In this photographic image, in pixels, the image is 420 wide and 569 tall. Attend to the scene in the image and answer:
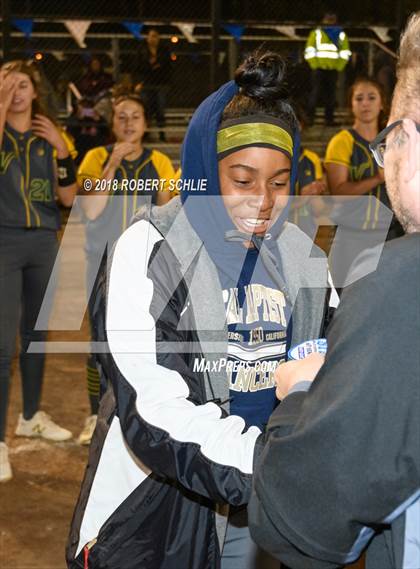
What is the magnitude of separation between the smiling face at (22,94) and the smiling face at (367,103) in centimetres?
188

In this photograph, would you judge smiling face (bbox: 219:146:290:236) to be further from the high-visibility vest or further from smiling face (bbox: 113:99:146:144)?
the high-visibility vest

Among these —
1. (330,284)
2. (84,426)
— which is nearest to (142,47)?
(84,426)

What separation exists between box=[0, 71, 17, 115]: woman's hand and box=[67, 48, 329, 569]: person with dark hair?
99.3 inches

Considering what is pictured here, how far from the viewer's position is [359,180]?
5.24 meters

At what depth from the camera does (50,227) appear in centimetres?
447

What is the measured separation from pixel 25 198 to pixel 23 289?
0.43 m

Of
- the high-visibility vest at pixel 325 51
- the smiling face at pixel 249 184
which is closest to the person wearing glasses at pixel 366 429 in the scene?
the smiling face at pixel 249 184

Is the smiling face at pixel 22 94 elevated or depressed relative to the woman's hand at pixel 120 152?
elevated

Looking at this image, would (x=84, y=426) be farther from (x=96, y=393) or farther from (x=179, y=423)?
(x=179, y=423)

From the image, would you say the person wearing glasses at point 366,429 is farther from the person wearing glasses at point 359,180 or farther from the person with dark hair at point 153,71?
the person with dark hair at point 153,71

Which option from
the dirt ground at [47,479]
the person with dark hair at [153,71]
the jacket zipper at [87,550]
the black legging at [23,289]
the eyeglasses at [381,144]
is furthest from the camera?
the person with dark hair at [153,71]

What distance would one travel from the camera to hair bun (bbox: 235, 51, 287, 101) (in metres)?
1.98

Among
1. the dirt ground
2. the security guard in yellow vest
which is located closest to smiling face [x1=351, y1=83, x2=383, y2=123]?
the dirt ground

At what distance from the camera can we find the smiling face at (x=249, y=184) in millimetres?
2018
